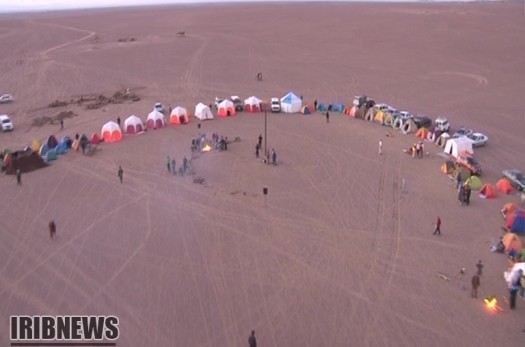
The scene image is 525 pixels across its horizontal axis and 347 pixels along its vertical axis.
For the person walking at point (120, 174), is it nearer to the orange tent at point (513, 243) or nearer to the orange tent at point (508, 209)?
the orange tent at point (513, 243)

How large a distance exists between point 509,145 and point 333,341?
19772 mm

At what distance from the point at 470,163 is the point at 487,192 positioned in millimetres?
2904

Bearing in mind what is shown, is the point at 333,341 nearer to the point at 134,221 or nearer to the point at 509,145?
the point at 134,221

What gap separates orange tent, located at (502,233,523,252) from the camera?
1718 centimetres

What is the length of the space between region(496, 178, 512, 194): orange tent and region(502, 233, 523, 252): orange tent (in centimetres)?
495

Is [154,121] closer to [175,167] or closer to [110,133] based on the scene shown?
[110,133]

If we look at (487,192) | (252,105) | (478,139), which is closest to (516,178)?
(487,192)

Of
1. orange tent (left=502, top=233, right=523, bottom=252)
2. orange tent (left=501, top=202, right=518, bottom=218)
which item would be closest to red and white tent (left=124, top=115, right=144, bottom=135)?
orange tent (left=501, top=202, right=518, bottom=218)

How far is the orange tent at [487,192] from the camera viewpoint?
21.5 metres

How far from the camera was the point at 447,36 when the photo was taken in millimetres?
66625

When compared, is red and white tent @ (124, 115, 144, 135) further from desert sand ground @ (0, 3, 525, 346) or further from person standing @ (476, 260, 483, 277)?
person standing @ (476, 260, 483, 277)

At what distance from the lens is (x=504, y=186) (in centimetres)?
2206

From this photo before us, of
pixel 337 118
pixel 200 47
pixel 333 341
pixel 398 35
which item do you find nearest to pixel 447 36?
pixel 398 35

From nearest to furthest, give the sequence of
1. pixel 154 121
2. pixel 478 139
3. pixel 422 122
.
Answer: pixel 478 139
pixel 422 122
pixel 154 121
